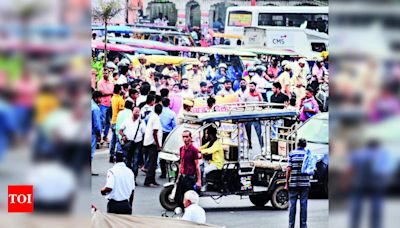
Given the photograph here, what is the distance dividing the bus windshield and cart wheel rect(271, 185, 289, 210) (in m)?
15.9

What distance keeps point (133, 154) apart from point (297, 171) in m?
2.73

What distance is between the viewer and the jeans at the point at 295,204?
320 inches

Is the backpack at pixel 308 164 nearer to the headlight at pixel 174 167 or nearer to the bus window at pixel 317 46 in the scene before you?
the headlight at pixel 174 167

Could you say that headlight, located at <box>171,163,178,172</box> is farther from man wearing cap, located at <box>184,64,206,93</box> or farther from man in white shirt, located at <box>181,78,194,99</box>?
man wearing cap, located at <box>184,64,206,93</box>

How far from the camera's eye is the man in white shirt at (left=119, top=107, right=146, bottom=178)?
10211 mm

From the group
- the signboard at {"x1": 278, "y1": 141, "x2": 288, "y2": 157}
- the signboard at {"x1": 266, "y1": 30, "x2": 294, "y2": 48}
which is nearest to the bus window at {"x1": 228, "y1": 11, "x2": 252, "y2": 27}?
the signboard at {"x1": 266, "y1": 30, "x2": 294, "y2": 48}

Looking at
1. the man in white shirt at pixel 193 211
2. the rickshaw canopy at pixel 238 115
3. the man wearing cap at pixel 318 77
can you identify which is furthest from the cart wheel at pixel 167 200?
the man wearing cap at pixel 318 77

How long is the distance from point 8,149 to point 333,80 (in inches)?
53.4

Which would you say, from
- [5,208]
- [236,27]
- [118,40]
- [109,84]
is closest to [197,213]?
[5,208]

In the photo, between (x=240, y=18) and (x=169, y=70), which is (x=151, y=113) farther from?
(x=240, y=18)

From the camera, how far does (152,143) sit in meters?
10.2

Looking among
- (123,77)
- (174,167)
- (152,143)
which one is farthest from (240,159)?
(123,77)

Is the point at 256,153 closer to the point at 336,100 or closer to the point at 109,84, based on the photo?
the point at 109,84

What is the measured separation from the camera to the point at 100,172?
9531 millimetres
